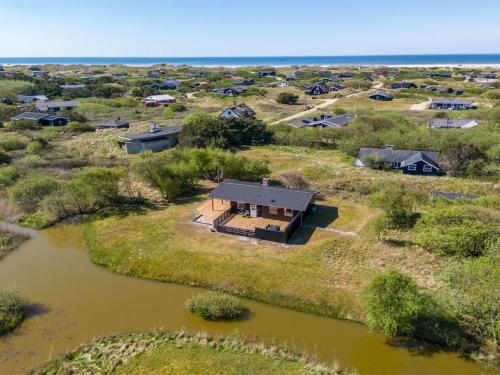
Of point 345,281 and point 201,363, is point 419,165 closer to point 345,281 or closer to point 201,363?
point 345,281

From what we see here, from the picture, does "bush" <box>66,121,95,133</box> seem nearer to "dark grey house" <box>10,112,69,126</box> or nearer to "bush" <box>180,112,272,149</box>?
"dark grey house" <box>10,112,69,126</box>

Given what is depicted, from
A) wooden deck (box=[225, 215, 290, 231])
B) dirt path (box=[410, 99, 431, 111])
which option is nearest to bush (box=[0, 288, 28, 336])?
wooden deck (box=[225, 215, 290, 231])

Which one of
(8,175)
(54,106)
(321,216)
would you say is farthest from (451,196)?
(54,106)

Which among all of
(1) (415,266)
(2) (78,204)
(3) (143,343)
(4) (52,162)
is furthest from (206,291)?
(4) (52,162)

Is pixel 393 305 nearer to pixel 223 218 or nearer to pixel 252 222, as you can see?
pixel 252 222

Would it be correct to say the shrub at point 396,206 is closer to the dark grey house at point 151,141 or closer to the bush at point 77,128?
the dark grey house at point 151,141

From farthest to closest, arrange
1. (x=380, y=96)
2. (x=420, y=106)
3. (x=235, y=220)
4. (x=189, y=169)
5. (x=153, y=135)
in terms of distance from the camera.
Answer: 1. (x=380, y=96)
2. (x=420, y=106)
3. (x=153, y=135)
4. (x=189, y=169)
5. (x=235, y=220)
